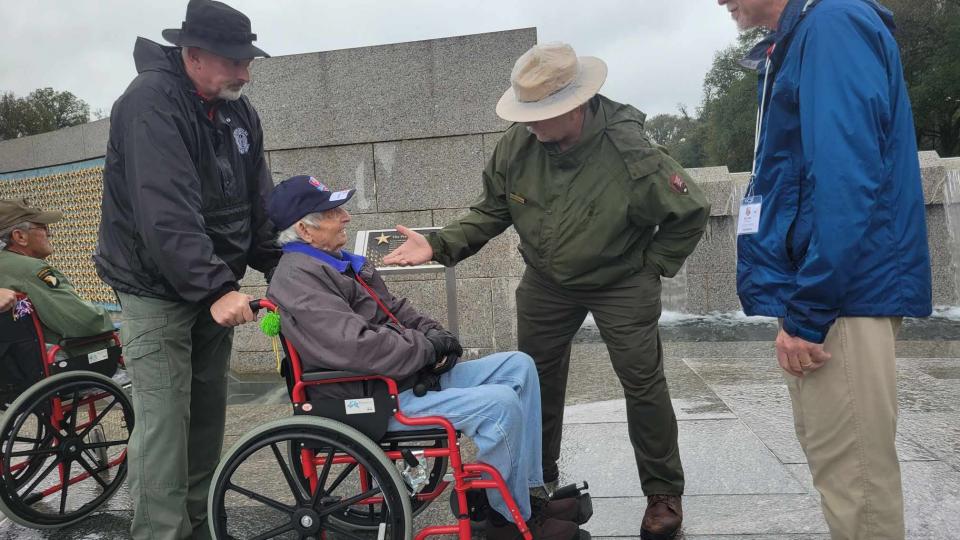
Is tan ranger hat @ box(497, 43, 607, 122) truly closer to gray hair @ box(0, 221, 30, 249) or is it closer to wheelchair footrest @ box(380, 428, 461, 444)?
wheelchair footrest @ box(380, 428, 461, 444)

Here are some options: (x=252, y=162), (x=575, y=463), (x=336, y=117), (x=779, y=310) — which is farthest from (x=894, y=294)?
(x=336, y=117)

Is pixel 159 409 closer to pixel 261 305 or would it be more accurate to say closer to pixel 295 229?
pixel 261 305

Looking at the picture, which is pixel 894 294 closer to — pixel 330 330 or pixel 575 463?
pixel 330 330

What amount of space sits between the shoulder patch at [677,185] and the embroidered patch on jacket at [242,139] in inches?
64.5

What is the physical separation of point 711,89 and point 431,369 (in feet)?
219

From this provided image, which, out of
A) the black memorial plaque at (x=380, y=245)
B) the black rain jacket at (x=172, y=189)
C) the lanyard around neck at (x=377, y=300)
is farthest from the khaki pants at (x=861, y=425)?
the black memorial plaque at (x=380, y=245)

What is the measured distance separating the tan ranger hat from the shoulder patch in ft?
1.44

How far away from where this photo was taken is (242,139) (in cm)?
290

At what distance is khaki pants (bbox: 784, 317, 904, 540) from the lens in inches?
73.8

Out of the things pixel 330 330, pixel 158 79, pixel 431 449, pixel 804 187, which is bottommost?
pixel 431 449

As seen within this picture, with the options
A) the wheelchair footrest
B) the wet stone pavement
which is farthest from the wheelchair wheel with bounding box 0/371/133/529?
the wheelchair footrest

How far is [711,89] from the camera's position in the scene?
64.4 m

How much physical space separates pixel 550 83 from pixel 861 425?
1583 mm

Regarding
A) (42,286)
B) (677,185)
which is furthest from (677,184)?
(42,286)
